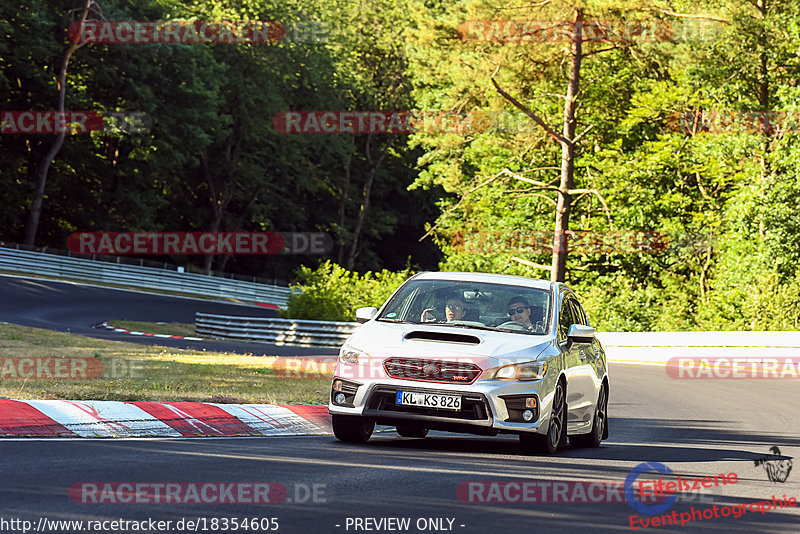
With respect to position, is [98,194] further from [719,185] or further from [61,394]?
[61,394]

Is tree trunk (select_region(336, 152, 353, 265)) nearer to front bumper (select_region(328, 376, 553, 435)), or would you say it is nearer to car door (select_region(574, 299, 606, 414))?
car door (select_region(574, 299, 606, 414))

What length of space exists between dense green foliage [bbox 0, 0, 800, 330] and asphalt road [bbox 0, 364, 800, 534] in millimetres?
25588

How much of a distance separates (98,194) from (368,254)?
2345cm

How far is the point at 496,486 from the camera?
9.09 meters

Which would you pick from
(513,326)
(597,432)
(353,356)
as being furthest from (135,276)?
(353,356)

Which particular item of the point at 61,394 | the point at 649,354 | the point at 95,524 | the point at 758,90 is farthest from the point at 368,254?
the point at 95,524

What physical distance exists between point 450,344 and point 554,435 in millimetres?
1452

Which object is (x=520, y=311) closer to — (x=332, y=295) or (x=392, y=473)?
(x=392, y=473)

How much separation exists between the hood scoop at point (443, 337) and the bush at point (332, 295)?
2815 cm

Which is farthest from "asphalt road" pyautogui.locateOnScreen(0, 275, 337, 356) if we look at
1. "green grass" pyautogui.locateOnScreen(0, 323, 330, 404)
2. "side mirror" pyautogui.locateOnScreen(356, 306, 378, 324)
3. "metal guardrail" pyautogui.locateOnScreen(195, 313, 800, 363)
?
"side mirror" pyautogui.locateOnScreen(356, 306, 378, 324)

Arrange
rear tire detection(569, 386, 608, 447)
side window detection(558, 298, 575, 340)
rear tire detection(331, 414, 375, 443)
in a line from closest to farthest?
1. rear tire detection(331, 414, 375, 443)
2. side window detection(558, 298, 575, 340)
3. rear tire detection(569, 386, 608, 447)

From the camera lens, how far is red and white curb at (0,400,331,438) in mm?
11266

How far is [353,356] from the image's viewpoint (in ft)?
37.6

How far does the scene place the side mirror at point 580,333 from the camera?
1231cm
